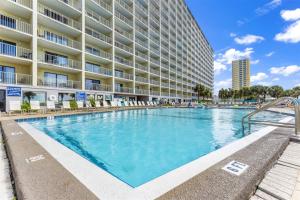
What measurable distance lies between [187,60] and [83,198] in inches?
2250

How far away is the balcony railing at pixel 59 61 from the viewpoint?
17.1 metres

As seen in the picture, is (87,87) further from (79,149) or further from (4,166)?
(4,166)

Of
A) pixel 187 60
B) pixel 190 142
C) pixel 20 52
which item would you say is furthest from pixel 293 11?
pixel 187 60

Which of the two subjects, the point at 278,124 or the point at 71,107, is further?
the point at 71,107

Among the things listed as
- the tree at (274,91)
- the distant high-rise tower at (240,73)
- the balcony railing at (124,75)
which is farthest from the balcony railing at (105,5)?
the distant high-rise tower at (240,73)

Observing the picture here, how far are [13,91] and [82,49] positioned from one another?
8.54 meters

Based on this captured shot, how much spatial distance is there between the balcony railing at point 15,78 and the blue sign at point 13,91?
0.59 metres

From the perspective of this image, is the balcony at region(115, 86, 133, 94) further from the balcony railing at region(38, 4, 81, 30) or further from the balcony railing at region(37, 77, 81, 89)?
the balcony railing at region(38, 4, 81, 30)

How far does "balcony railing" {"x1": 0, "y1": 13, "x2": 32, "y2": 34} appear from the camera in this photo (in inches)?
571

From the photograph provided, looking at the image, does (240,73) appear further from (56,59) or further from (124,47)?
(56,59)

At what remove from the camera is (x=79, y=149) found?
18.0 feet

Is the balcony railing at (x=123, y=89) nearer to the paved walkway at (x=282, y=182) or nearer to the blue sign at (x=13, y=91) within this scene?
the blue sign at (x=13, y=91)

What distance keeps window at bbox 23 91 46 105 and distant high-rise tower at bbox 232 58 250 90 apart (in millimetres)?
146814

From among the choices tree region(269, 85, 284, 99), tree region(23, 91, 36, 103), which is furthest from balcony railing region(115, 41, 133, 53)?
tree region(269, 85, 284, 99)
